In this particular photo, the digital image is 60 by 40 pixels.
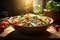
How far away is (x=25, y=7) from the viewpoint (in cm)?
225

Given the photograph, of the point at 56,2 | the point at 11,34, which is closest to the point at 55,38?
the point at 11,34

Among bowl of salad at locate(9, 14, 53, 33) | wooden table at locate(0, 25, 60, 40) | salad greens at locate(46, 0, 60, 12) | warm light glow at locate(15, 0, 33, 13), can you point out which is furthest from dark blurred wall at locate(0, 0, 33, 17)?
wooden table at locate(0, 25, 60, 40)

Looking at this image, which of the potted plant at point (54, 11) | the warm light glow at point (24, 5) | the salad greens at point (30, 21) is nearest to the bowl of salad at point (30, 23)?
the salad greens at point (30, 21)

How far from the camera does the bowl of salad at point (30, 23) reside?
151cm

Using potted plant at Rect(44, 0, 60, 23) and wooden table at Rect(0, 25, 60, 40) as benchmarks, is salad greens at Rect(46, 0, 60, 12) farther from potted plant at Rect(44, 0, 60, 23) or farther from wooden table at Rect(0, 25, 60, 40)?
wooden table at Rect(0, 25, 60, 40)

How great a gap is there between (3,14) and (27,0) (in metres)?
0.35

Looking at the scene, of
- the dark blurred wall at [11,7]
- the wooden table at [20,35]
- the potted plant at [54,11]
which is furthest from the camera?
the dark blurred wall at [11,7]

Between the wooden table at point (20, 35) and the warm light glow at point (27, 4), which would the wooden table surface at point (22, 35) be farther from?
the warm light glow at point (27, 4)

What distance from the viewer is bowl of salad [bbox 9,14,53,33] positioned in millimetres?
1514

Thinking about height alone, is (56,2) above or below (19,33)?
above

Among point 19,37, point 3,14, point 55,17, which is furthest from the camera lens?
point 3,14

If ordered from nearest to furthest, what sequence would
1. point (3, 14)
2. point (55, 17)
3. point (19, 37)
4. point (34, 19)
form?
point (19, 37) → point (34, 19) → point (55, 17) → point (3, 14)

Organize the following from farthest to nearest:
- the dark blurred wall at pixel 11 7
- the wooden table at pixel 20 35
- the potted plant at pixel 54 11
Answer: the dark blurred wall at pixel 11 7 → the potted plant at pixel 54 11 → the wooden table at pixel 20 35

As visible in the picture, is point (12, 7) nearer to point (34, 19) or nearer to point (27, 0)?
point (27, 0)
